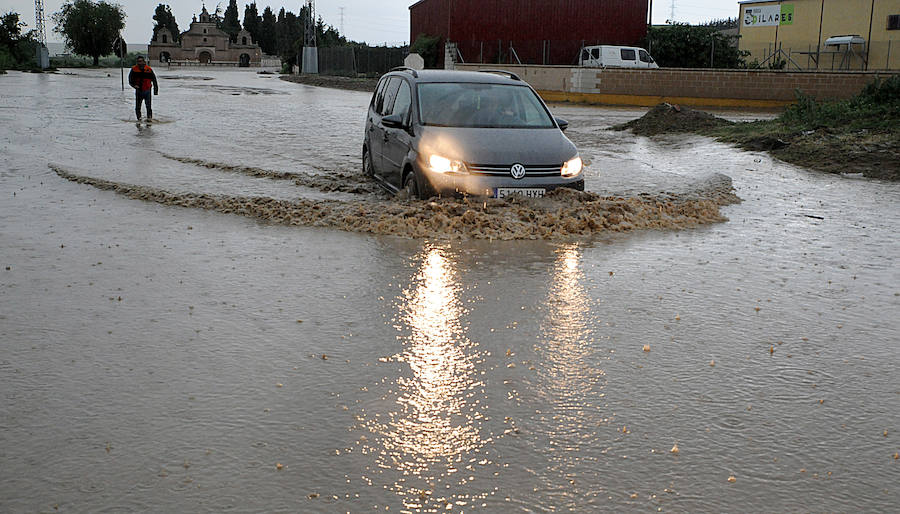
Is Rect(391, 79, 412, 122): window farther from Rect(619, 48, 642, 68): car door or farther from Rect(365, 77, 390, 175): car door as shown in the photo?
Rect(619, 48, 642, 68): car door

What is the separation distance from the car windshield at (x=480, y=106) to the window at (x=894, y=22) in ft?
156

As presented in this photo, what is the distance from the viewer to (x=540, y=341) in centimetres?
559

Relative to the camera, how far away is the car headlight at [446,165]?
379 inches

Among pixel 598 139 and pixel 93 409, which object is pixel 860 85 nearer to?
pixel 598 139

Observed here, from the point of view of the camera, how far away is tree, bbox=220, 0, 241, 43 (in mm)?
170625

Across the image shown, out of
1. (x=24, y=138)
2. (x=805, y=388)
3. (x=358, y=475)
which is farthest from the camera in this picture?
(x=24, y=138)

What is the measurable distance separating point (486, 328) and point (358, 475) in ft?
7.56

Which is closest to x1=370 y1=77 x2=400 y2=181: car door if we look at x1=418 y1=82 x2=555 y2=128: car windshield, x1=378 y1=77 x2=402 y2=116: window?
x1=378 y1=77 x2=402 y2=116: window

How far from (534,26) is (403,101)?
41530 mm

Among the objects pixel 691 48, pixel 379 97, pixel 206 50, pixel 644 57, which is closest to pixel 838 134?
pixel 379 97

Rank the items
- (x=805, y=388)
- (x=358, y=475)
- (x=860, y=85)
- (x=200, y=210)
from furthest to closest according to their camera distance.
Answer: (x=860, y=85) → (x=200, y=210) → (x=805, y=388) → (x=358, y=475)

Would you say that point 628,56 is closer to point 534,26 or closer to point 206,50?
point 534,26

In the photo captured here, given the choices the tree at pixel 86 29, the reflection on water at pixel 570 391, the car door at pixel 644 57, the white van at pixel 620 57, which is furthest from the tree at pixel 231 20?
the reflection on water at pixel 570 391

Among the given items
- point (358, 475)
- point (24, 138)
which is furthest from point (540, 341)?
point (24, 138)
